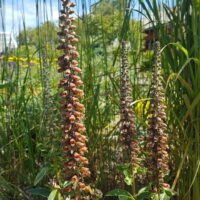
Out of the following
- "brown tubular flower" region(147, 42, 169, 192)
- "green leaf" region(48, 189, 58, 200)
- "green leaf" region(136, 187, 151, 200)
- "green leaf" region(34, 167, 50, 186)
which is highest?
"brown tubular flower" region(147, 42, 169, 192)

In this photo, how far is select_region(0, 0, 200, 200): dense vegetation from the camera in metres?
1.60

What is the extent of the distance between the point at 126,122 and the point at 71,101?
271mm

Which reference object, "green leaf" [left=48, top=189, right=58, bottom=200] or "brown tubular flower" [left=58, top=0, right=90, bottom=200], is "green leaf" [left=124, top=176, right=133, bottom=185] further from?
"green leaf" [left=48, top=189, right=58, bottom=200]

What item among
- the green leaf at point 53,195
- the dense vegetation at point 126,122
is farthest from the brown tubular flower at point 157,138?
the green leaf at point 53,195

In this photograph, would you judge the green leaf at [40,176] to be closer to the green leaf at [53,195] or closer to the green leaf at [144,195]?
the green leaf at [53,195]

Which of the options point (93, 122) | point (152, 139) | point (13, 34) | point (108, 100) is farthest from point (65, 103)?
point (13, 34)

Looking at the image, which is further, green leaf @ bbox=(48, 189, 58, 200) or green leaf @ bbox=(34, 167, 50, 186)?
green leaf @ bbox=(34, 167, 50, 186)

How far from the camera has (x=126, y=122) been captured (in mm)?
1593

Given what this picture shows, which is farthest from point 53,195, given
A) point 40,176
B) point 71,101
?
point 71,101

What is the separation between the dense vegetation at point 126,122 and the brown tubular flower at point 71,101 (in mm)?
41

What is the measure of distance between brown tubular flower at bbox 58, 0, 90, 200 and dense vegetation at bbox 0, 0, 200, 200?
1.6 inches

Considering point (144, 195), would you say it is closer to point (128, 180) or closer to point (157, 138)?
point (128, 180)

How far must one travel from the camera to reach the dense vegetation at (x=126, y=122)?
160 cm

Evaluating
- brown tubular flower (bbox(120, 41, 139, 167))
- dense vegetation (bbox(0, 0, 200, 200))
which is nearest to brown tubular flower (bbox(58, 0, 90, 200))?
dense vegetation (bbox(0, 0, 200, 200))
